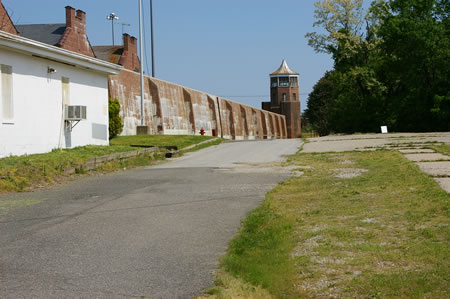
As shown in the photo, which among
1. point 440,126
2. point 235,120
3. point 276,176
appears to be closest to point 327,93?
point 235,120

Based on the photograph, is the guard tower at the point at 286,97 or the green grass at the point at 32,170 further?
the guard tower at the point at 286,97

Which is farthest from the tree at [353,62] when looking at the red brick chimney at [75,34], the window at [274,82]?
the window at [274,82]

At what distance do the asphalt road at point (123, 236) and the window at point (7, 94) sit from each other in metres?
4.53

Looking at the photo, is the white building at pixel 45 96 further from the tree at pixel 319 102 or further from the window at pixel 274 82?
the window at pixel 274 82

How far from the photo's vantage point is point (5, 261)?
5656 mm

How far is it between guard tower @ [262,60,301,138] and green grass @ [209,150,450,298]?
9137 cm

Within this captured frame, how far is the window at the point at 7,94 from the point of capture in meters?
15.8

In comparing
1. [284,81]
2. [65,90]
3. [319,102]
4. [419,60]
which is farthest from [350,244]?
[284,81]

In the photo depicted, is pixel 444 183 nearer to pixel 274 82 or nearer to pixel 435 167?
pixel 435 167

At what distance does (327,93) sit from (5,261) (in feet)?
261

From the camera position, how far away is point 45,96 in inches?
706

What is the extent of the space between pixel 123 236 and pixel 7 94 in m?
10.7

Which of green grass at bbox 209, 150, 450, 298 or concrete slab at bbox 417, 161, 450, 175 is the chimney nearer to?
concrete slab at bbox 417, 161, 450, 175

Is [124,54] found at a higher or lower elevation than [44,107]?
higher
